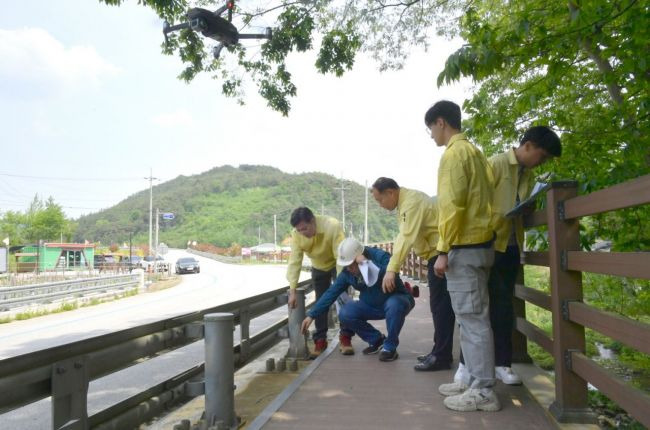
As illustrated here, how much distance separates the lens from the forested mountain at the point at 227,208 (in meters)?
132

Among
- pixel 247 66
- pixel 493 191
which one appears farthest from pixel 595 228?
pixel 247 66

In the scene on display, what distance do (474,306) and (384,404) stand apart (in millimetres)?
926

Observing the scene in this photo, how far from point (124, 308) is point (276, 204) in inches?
5049

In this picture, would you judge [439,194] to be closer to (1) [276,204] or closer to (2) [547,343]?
(2) [547,343]

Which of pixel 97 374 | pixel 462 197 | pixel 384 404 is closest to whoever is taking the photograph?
pixel 97 374

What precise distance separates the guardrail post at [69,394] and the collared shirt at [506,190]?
2.66 metres

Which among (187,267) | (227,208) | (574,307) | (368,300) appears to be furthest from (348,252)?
(227,208)

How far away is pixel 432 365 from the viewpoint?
455 centimetres

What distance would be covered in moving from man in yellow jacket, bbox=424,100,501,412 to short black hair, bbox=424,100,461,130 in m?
0.20

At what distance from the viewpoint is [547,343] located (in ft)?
11.5

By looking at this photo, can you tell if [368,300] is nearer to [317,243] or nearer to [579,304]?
[317,243]

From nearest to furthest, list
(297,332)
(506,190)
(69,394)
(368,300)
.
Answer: (69,394)
(506,190)
(368,300)
(297,332)

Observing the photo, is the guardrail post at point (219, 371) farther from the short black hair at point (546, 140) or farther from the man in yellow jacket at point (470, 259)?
the short black hair at point (546, 140)

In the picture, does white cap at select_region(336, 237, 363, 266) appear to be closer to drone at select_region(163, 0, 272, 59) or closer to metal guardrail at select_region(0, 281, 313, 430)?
metal guardrail at select_region(0, 281, 313, 430)
